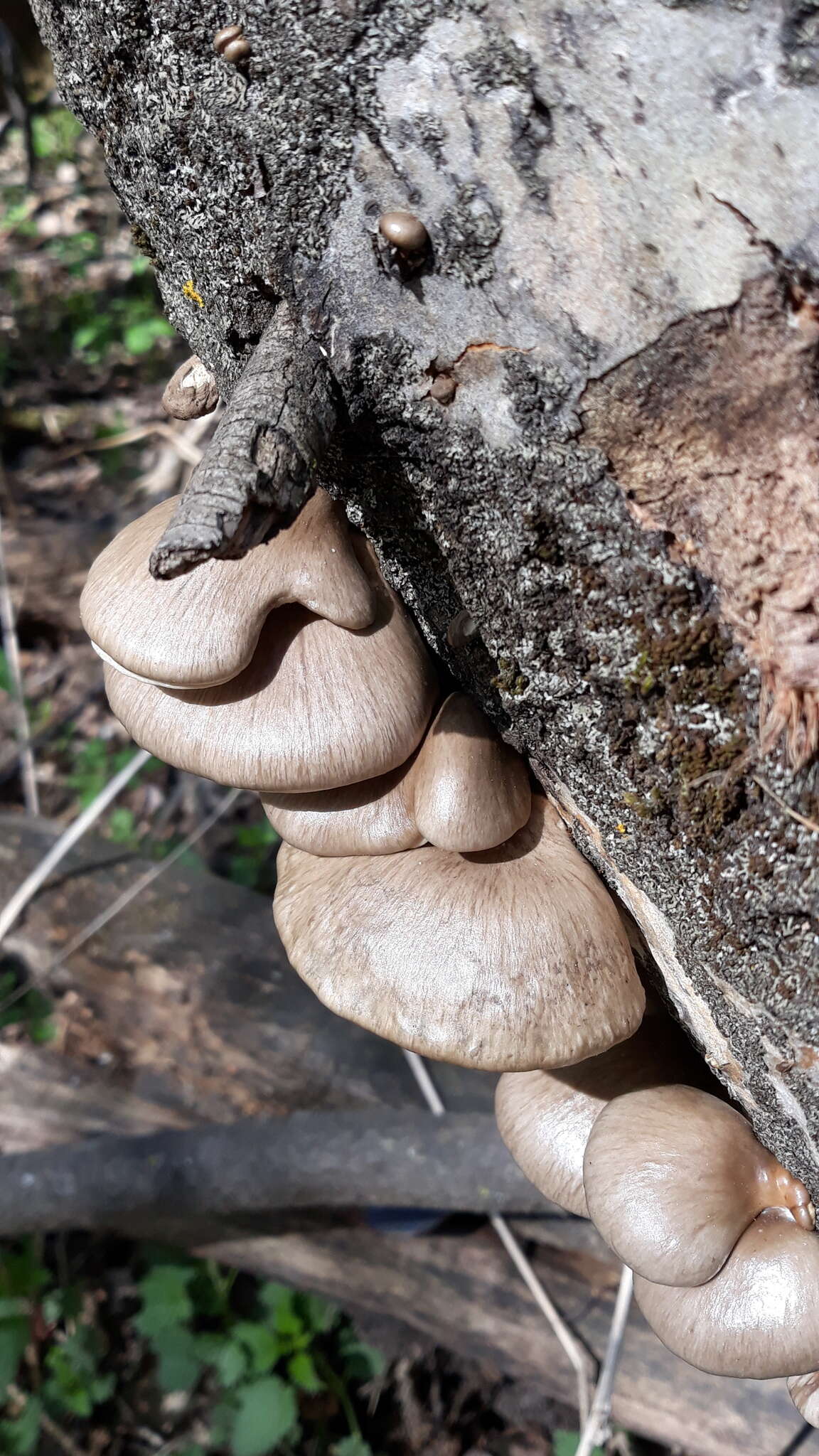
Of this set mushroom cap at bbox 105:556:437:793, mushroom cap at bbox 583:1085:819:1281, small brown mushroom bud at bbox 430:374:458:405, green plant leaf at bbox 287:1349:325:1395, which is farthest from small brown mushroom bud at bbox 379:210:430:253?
green plant leaf at bbox 287:1349:325:1395

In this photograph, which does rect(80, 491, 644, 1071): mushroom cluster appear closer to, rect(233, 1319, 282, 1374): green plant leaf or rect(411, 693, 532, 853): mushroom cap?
rect(411, 693, 532, 853): mushroom cap

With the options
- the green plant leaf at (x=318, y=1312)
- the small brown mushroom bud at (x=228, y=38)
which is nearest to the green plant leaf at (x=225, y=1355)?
the green plant leaf at (x=318, y=1312)

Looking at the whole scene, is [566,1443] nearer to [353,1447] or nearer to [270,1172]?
[353,1447]

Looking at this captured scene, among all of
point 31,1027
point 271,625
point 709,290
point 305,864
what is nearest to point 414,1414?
point 31,1027

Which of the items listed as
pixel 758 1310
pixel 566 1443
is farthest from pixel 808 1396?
pixel 566 1443

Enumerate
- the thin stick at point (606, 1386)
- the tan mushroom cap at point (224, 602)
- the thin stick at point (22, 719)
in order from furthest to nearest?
the thin stick at point (22, 719), the thin stick at point (606, 1386), the tan mushroom cap at point (224, 602)

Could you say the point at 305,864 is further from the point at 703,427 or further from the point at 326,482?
the point at 703,427

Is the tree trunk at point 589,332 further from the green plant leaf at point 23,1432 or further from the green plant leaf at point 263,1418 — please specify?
the green plant leaf at point 23,1432
